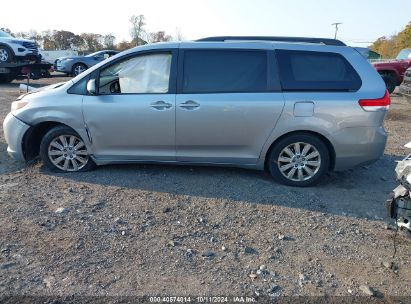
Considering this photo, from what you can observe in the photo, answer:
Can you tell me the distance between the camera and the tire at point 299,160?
4.80 metres

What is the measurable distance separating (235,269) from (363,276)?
1027mm

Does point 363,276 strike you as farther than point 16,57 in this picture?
No

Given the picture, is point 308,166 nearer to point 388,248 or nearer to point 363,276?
point 388,248

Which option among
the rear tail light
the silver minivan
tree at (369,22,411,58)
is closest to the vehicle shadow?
the silver minivan

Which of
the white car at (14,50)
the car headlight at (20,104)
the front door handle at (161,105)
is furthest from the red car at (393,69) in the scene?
the white car at (14,50)

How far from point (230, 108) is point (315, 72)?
1.16 metres

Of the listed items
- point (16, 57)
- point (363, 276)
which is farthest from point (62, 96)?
point (16, 57)

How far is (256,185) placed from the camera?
4945mm

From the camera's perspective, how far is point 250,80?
481cm

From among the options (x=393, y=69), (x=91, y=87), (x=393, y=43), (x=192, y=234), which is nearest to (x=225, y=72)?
(x=91, y=87)

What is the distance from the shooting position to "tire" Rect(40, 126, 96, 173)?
513cm

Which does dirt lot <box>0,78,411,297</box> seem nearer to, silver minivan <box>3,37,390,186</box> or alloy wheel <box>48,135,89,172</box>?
alloy wheel <box>48,135,89,172</box>

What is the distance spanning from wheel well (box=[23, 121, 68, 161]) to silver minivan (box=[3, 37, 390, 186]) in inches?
3.6

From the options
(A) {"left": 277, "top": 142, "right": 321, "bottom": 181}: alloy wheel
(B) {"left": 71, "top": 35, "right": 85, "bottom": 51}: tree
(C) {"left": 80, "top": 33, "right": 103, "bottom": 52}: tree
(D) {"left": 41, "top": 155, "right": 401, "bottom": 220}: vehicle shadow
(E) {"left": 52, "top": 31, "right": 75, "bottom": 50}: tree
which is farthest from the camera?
(C) {"left": 80, "top": 33, "right": 103, "bottom": 52}: tree
